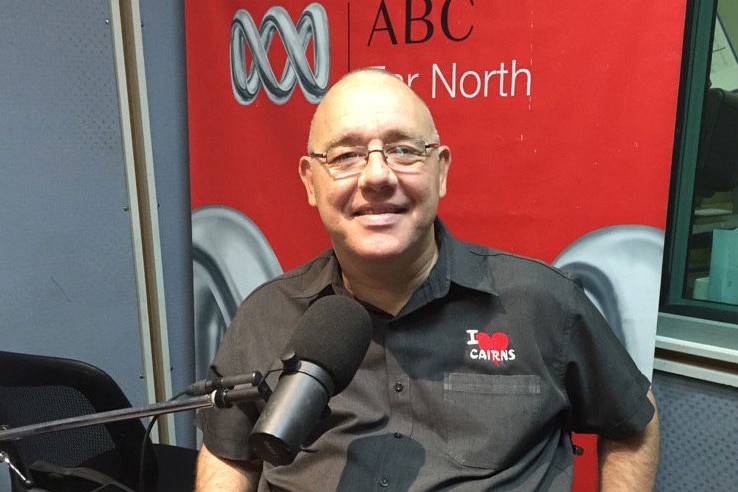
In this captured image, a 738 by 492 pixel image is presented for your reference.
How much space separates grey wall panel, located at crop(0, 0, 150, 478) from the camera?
6.67 ft

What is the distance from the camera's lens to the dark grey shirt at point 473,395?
114 cm

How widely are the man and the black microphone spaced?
299mm

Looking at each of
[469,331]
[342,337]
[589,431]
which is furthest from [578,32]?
[342,337]

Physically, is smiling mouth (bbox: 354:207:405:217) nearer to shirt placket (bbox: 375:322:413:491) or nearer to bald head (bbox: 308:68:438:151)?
bald head (bbox: 308:68:438:151)

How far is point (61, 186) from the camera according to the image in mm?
2125

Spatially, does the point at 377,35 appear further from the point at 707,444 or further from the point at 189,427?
the point at 189,427

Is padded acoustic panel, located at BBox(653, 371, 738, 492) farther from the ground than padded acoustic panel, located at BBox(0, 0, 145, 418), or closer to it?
closer to it

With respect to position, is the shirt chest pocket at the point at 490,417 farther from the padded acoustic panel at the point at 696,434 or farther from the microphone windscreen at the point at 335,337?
the padded acoustic panel at the point at 696,434

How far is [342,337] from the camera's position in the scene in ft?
2.75

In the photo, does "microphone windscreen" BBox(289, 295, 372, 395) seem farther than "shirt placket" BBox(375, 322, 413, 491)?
No

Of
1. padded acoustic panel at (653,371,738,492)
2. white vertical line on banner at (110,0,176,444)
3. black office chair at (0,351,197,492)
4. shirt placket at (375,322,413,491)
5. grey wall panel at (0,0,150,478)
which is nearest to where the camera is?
shirt placket at (375,322,413,491)

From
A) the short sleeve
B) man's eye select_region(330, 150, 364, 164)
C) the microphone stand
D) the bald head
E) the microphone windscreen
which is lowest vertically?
the short sleeve

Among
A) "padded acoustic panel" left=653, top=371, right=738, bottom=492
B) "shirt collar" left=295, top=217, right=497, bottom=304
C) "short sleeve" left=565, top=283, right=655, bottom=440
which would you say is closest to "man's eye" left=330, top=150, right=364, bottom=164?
"shirt collar" left=295, top=217, right=497, bottom=304

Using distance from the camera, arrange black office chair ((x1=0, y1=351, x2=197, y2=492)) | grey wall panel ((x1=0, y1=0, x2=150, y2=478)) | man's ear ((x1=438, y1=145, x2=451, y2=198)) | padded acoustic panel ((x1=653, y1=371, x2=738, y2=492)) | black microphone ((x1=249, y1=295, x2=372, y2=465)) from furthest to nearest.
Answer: grey wall panel ((x1=0, y1=0, x2=150, y2=478)) < padded acoustic panel ((x1=653, y1=371, x2=738, y2=492)) < black office chair ((x1=0, y1=351, x2=197, y2=492)) < man's ear ((x1=438, y1=145, x2=451, y2=198)) < black microphone ((x1=249, y1=295, x2=372, y2=465))
